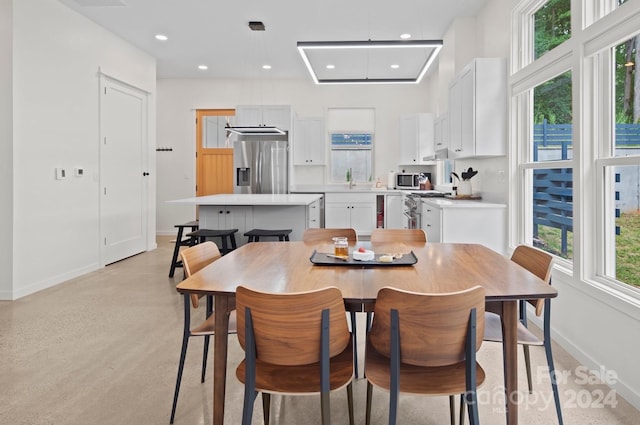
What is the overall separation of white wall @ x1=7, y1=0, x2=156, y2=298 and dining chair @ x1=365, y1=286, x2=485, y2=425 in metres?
4.13

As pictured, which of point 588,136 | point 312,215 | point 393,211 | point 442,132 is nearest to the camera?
point 588,136

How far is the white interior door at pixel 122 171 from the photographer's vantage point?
547cm

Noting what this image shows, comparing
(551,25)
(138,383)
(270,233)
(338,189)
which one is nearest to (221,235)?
(270,233)

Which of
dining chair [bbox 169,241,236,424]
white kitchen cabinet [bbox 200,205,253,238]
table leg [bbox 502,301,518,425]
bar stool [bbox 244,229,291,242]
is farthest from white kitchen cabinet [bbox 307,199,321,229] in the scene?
table leg [bbox 502,301,518,425]

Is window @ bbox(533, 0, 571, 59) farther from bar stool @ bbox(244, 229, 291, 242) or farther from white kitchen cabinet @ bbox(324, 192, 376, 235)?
white kitchen cabinet @ bbox(324, 192, 376, 235)

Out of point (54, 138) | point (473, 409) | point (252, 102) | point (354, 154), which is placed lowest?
point (473, 409)

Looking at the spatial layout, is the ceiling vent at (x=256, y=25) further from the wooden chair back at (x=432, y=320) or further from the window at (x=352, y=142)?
the wooden chair back at (x=432, y=320)

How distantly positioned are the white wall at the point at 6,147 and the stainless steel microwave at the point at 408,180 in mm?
5771

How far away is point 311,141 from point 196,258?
6.04 m

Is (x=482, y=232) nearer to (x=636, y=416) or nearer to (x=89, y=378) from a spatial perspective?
(x=636, y=416)

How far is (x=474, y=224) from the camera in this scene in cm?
404

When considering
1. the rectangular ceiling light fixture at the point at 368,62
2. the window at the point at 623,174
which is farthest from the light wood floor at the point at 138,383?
the rectangular ceiling light fixture at the point at 368,62

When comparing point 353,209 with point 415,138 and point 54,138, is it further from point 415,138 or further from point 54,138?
point 54,138

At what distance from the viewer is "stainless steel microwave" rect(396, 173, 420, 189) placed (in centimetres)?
759
